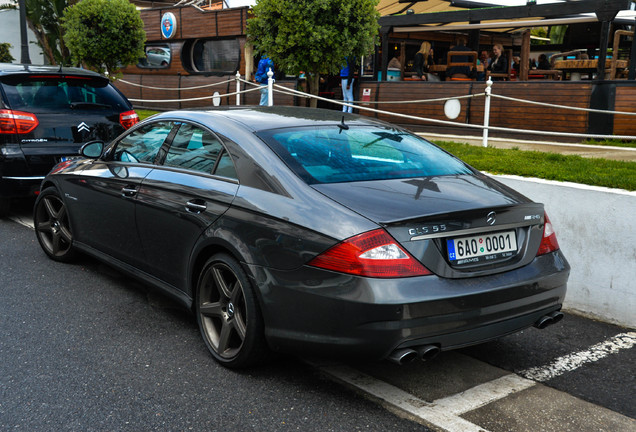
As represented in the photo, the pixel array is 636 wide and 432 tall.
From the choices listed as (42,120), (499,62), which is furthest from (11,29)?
(42,120)

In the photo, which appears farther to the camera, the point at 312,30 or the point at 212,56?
the point at 212,56

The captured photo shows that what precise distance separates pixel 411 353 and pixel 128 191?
2536 mm

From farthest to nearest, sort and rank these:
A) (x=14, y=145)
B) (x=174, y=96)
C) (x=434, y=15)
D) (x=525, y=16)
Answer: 1. (x=174, y=96)
2. (x=434, y=15)
3. (x=525, y=16)
4. (x=14, y=145)

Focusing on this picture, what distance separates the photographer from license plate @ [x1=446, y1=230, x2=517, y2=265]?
10.9 feet

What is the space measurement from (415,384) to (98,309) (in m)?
2.43

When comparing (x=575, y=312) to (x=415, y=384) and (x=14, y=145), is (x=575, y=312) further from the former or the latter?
(x=14, y=145)

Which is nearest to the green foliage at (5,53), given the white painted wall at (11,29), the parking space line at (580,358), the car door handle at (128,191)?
the white painted wall at (11,29)

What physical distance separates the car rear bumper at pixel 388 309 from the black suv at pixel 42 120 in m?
4.69

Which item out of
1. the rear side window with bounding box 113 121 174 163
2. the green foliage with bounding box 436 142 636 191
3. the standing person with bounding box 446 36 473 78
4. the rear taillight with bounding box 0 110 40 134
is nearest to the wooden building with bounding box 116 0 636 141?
the standing person with bounding box 446 36 473 78

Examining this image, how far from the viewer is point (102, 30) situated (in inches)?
628

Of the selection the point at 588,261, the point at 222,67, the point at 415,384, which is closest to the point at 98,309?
the point at 415,384

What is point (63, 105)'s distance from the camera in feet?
24.6

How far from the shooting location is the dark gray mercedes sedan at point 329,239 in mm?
3186

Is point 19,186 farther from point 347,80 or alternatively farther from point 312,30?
point 347,80
